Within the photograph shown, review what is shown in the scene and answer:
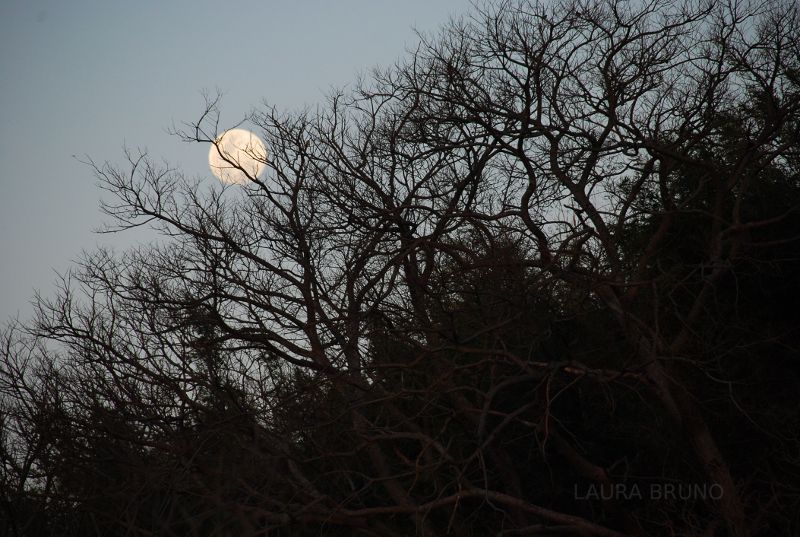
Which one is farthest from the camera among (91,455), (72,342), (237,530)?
(72,342)

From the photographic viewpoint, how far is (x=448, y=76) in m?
10.8

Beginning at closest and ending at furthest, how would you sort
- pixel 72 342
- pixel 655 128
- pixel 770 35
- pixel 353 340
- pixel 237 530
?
pixel 237 530
pixel 353 340
pixel 770 35
pixel 655 128
pixel 72 342

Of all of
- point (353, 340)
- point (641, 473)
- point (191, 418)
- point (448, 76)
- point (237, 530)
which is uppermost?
point (448, 76)

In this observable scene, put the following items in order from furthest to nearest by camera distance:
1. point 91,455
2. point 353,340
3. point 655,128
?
point 91,455 < point 655,128 < point 353,340

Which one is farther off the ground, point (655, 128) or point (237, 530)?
point (655, 128)

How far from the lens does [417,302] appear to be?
34.3 ft

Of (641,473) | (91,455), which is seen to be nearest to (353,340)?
(91,455)

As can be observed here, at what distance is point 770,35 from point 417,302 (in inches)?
225

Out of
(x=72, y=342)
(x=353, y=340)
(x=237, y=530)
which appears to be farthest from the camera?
(x=72, y=342)

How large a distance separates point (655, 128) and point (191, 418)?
7.78 meters

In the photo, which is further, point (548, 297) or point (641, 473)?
point (641, 473)

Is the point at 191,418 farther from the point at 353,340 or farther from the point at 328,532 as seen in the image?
the point at 353,340

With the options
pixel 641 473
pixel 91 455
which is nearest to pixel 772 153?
pixel 641 473

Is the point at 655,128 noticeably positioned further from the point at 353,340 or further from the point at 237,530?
the point at 237,530
